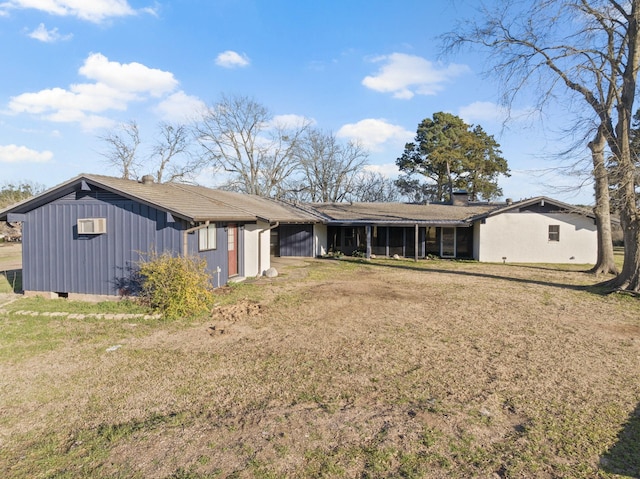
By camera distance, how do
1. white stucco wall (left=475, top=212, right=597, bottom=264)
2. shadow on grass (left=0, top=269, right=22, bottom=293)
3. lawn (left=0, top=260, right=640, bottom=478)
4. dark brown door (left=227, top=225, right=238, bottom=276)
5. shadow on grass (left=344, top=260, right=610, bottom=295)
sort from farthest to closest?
1. white stucco wall (left=475, top=212, right=597, bottom=264)
2. dark brown door (left=227, top=225, right=238, bottom=276)
3. shadow on grass (left=344, top=260, right=610, bottom=295)
4. shadow on grass (left=0, top=269, right=22, bottom=293)
5. lawn (left=0, top=260, right=640, bottom=478)

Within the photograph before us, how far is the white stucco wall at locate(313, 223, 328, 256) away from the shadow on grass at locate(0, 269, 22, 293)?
1287 cm

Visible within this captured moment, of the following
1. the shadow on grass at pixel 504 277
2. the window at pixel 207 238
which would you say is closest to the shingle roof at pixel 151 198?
the window at pixel 207 238

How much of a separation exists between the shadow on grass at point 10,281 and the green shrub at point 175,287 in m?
5.47

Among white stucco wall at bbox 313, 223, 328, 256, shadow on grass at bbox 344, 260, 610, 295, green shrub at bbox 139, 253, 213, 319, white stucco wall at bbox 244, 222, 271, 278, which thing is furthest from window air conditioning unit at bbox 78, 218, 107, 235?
white stucco wall at bbox 313, 223, 328, 256

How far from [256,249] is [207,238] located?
3.51 meters

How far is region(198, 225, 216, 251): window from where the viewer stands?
1047 centimetres

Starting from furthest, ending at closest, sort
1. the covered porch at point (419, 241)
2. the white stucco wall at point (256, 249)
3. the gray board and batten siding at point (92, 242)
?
the covered porch at point (419, 241) < the white stucco wall at point (256, 249) < the gray board and batten siding at point (92, 242)

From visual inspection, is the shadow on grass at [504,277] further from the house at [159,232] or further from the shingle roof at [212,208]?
the shingle roof at [212,208]

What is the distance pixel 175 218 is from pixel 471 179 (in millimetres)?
30772

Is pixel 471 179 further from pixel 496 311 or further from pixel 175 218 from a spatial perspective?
pixel 175 218

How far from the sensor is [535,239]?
63.5ft

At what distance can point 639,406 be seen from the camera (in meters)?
4.26

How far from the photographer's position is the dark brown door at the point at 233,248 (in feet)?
41.2

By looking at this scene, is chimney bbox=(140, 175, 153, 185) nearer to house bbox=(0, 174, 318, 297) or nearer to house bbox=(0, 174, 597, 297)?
house bbox=(0, 174, 597, 297)
